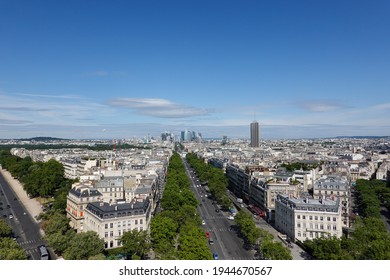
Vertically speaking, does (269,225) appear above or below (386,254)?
below

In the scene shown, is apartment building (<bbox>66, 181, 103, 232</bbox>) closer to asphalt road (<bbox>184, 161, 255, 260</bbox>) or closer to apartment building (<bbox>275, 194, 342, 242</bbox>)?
asphalt road (<bbox>184, 161, 255, 260</bbox>)

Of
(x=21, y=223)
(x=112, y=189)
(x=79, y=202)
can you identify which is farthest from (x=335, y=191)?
(x=21, y=223)

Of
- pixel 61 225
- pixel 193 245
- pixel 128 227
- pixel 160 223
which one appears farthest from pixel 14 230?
pixel 193 245

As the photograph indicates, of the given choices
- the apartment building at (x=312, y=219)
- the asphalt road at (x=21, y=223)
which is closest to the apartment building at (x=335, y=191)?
the apartment building at (x=312, y=219)

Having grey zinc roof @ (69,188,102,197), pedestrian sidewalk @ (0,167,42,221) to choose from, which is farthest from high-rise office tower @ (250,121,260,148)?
grey zinc roof @ (69,188,102,197)

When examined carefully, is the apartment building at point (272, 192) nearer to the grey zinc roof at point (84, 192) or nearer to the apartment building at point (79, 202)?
the apartment building at point (79, 202)

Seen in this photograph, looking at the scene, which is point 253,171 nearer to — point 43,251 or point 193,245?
point 193,245
